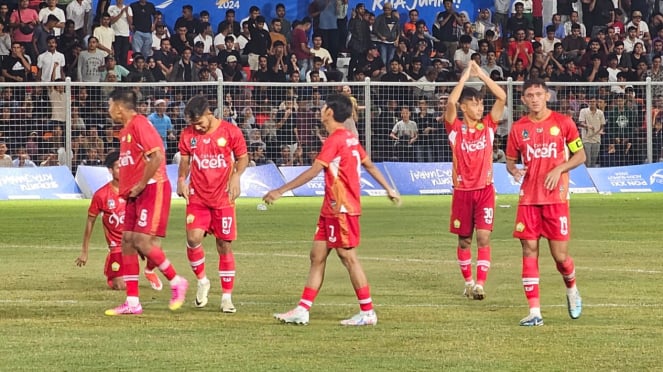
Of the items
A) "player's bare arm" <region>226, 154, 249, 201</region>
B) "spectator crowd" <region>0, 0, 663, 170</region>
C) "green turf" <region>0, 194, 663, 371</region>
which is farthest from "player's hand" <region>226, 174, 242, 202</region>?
"spectator crowd" <region>0, 0, 663, 170</region>

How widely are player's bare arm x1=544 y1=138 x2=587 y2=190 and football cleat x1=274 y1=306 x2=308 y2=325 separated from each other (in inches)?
91.8

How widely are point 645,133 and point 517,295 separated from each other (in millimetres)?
19655

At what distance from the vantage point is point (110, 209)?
52.7 feet

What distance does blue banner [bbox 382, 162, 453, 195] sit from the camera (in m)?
31.9

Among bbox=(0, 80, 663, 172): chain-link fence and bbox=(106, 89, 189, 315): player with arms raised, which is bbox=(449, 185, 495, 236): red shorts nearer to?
bbox=(106, 89, 189, 315): player with arms raised

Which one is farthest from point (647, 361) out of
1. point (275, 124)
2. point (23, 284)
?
point (275, 124)

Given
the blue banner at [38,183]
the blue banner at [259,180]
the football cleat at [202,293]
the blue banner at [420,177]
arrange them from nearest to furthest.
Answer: the football cleat at [202,293]
the blue banner at [38,183]
the blue banner at [259,180]
the blue banner at [420,177]

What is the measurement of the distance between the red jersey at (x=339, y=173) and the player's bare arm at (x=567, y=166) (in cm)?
164

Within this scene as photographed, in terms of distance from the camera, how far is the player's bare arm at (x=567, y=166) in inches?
485

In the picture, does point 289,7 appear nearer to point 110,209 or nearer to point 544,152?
point 110,209

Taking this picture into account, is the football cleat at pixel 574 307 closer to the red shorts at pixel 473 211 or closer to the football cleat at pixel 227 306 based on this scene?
the red shorts at pixel 473 211

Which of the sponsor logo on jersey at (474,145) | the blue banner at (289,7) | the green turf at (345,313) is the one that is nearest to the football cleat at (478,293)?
the green turf at (345,313)

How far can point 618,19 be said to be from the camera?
38281 millimetres

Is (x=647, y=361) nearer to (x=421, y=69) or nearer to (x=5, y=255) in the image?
(x=5, y=255)
